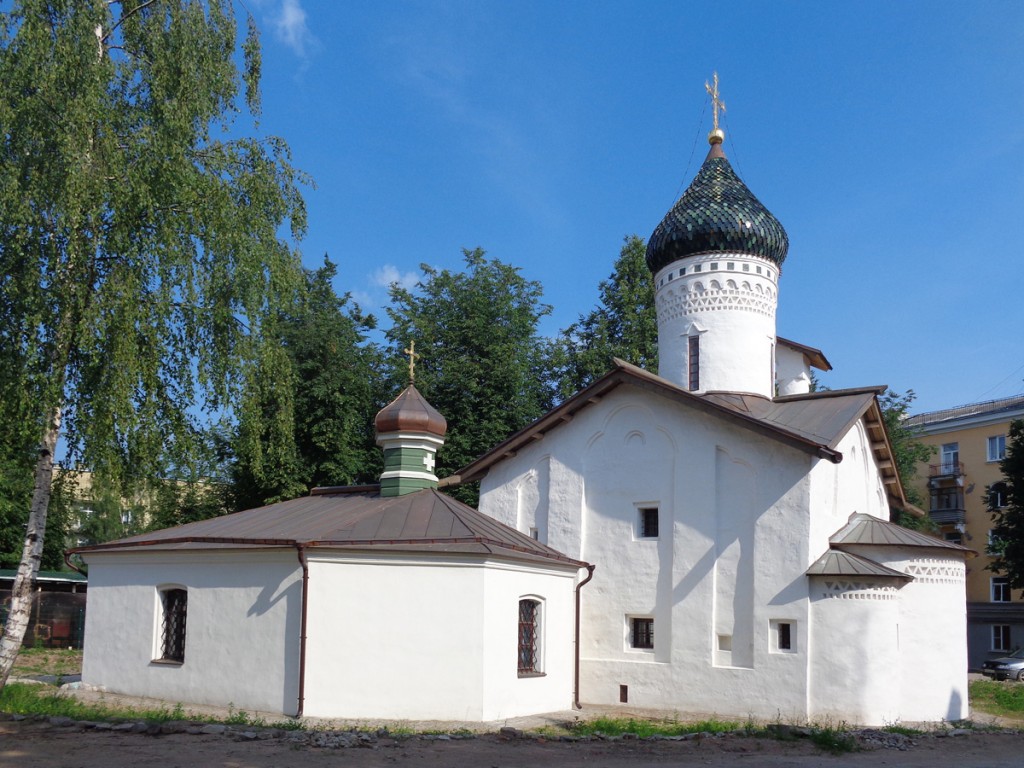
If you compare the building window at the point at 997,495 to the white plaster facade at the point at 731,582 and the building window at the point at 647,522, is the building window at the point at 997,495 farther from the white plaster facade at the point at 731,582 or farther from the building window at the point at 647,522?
the building window at the point at 647,522

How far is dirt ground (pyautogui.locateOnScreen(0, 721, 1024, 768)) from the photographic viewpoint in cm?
912

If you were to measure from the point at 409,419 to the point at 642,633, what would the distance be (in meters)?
5.28

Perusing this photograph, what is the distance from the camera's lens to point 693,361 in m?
18.1

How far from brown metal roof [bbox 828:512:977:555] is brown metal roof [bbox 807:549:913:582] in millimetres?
374

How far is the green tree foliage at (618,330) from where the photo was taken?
2891cm

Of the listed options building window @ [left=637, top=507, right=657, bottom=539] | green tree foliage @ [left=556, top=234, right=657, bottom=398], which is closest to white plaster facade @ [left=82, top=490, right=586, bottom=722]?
building window @ [left=637, top=507, right=657, bottom=539]

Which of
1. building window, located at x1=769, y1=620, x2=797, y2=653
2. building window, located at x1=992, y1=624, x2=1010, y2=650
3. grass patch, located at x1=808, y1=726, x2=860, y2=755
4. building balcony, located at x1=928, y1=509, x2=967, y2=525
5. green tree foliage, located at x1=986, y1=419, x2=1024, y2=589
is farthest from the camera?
building balcony, located at x1=928, y1=509, x2=967, y2=525

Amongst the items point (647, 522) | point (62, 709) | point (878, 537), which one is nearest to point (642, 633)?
point (647, 522)

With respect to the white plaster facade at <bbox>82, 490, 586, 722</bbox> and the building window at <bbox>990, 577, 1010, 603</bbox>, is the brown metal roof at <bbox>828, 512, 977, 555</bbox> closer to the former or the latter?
the white plaster facade at <bbox>82, 490, 586, 722</bbox>

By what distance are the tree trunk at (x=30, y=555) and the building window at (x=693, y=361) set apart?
10877 mm

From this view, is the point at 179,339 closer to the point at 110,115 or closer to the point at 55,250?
the point at 55,250

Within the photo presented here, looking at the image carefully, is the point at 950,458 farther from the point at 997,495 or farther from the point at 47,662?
the point at 47,662

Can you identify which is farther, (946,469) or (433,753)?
(946,469)

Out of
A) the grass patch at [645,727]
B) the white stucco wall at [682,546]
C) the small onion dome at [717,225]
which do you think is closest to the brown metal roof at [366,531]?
the white stucco wall at [682,546]
